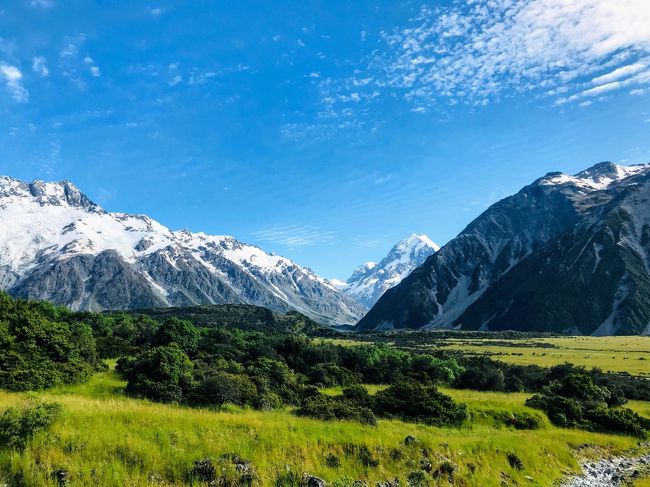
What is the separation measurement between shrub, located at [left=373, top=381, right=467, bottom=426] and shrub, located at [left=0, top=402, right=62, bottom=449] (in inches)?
997

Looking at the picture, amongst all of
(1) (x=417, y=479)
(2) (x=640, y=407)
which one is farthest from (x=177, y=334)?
(2) (x=640, y=407)

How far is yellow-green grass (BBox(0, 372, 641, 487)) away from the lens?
752 inches

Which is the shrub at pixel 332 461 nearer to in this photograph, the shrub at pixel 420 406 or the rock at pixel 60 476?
the rock at pixel 60 476

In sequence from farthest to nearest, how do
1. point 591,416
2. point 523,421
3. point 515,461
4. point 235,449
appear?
1. point 591,416
2. point 523,421
3. point 515,461
4. point 235,449

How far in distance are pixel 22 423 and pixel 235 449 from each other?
949 cm

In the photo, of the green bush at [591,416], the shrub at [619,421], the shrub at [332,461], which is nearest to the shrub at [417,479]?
the shrub at [332,461]

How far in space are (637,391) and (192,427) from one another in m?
67.1

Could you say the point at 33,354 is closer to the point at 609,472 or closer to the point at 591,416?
the point at 609,472

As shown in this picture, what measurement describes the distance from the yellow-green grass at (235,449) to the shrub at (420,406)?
14.5 ft

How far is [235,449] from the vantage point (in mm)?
21812

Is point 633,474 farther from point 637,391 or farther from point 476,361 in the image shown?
point 476,361

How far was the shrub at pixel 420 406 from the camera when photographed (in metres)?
37.2

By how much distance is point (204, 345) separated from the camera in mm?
76625

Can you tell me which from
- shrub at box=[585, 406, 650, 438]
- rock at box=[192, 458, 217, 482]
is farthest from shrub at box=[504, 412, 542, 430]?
rock at box=[192, 458, 217, 482]
